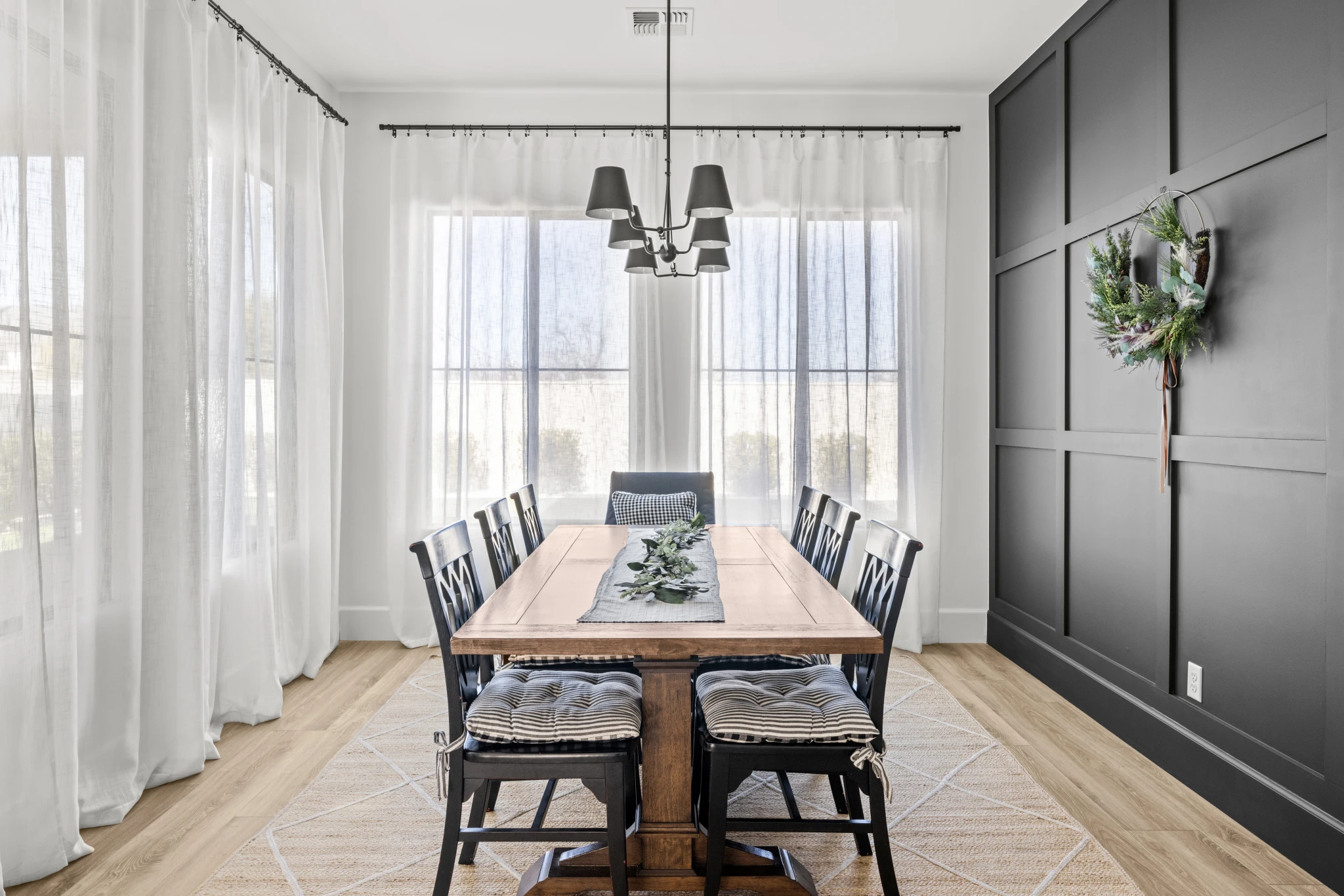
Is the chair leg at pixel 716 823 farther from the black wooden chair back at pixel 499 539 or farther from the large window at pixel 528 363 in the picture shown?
the large window at pixel 528 363

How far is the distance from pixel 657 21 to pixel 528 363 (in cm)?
172

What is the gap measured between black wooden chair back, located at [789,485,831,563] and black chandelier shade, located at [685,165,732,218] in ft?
3.52

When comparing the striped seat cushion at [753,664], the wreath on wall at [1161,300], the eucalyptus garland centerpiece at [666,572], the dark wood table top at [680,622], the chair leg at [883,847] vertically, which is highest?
the wreath on wall at [1161,300]

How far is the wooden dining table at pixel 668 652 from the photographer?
68.4 inches

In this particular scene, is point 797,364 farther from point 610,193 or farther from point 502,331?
point 610,193

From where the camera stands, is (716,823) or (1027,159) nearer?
(716,823)

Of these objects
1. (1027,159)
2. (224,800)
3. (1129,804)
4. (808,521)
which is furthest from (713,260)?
(224,800)

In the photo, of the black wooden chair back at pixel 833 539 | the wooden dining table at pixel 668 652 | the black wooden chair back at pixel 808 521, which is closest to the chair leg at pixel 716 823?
the wooden dining table at pixel 668 652

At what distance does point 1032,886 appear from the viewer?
2.00 metres

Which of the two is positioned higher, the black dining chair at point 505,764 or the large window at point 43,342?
the large window at point 43,342

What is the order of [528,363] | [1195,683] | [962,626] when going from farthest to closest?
[962,626] → [528,363] → [1195,683]

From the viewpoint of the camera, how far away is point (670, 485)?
3770 millimetres

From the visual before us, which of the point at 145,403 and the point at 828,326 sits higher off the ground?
the point at 828,326

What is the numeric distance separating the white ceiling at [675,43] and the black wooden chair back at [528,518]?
2.04 m
